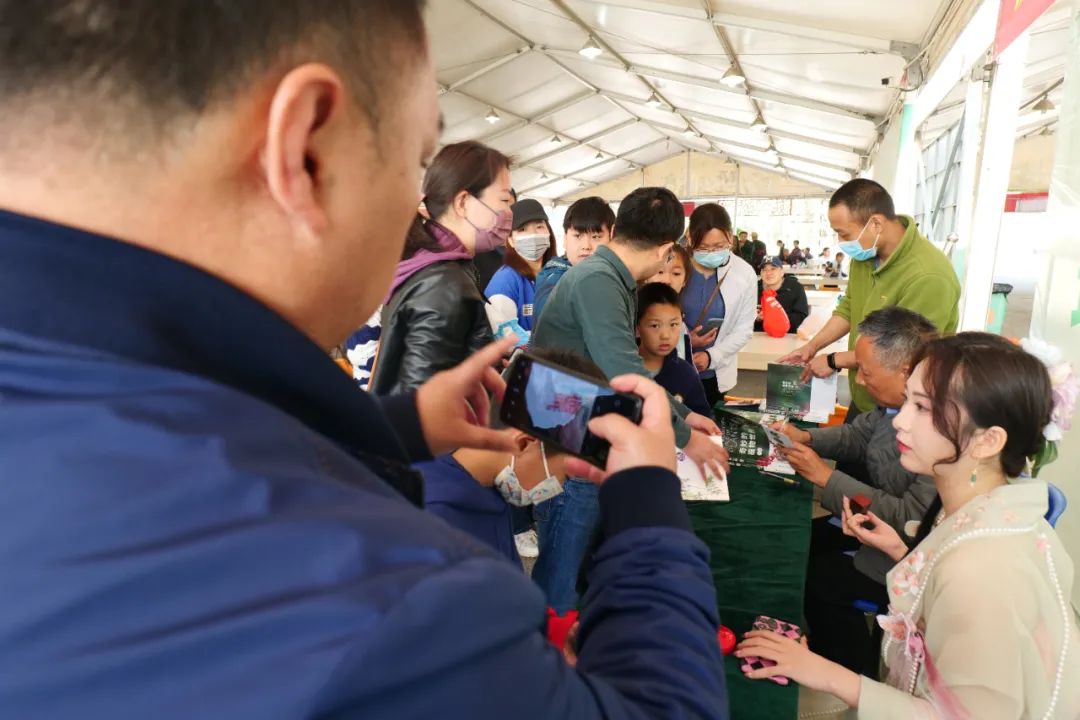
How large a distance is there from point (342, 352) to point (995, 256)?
3444 millimetres

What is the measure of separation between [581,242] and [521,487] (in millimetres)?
2116

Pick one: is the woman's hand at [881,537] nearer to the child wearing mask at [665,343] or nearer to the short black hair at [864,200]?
the child wearing mask at [665,343]

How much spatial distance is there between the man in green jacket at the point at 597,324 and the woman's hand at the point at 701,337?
127cm

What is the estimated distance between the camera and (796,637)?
1.42 m

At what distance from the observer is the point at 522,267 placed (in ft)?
10.7

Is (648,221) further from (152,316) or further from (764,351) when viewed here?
(764,351)

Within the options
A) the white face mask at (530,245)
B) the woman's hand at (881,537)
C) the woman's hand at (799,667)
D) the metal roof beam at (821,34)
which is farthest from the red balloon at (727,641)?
the metal roof beam at (821,34)

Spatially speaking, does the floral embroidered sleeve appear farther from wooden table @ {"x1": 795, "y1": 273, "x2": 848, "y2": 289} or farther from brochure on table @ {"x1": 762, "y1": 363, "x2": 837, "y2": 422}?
wooden table @ {"x1": 795, "y1": 273, "x2": 848, "y2": 289}

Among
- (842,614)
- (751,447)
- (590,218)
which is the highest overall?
(590,218)

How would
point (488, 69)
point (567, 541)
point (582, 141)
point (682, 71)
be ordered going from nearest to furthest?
point (567, 541), point (682, 71), point (488, 69), point (582, 141)

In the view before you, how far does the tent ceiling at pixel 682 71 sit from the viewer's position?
18.1 feet

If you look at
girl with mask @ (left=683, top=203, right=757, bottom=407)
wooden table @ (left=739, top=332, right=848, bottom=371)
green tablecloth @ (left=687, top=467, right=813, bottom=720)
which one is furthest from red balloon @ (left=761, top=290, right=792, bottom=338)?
green tablecloth @ (left=687, top=467, right=813, bottom=720)

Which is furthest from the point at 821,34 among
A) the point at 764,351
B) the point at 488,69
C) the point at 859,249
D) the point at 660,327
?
the point at 488,69

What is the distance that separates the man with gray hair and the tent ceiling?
199 centimetres
